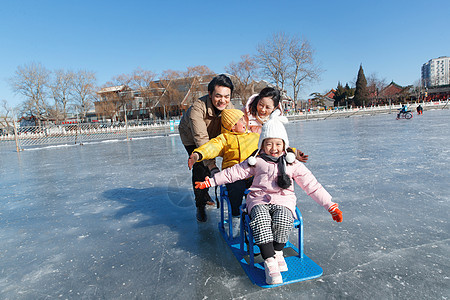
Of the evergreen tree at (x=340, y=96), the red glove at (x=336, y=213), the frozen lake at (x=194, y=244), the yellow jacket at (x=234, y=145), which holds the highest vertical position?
the evergreen tree at (x=340, y=96)

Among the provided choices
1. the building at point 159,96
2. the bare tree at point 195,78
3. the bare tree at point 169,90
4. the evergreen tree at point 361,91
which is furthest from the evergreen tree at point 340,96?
the bare tree at point 169,90

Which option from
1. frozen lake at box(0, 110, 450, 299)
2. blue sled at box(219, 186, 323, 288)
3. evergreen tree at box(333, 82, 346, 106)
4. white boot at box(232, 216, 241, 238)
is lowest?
white boot at box(232, 216, 241, 238)

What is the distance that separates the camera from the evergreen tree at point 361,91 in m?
57.8

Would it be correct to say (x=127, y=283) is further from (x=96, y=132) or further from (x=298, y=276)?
(x=96, y=132)

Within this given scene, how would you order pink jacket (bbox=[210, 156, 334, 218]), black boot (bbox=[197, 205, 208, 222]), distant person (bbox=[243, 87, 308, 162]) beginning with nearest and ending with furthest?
pink jacket (bbox=[210, 156, 334, 218]), distant person (bbox=[243, 87, 308, 162]), black boot (bbox=[197, 205, 208, 222])

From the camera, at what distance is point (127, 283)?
1.82 m

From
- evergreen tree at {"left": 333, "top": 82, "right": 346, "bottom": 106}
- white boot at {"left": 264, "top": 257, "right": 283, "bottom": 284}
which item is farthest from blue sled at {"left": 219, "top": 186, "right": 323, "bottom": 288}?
evergreen tree at {"left": 333, "top": 82, "right": 346, "bottom": 106}

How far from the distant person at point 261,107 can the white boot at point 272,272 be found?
1180 mm

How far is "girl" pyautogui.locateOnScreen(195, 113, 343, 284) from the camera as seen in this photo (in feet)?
5.60

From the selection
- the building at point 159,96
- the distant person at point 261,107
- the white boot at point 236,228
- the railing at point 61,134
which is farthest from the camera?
the building at point 159,96

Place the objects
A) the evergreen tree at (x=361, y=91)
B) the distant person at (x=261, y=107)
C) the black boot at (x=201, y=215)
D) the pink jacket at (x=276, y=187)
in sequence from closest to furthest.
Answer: the pink jacket at (x=276, y=187) → the distant person at (x=261, y=107) → the black boot at (x=201, y=215) → the evergreen tree at (x=361, y=91)

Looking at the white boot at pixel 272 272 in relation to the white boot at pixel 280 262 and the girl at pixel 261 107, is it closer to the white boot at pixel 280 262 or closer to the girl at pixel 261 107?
the white boot at pixel 280 262

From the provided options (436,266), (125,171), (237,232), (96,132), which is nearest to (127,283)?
(237,232)

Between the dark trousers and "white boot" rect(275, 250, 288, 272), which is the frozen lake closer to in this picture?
"white boot" rect(275, 250, 288, 272)
